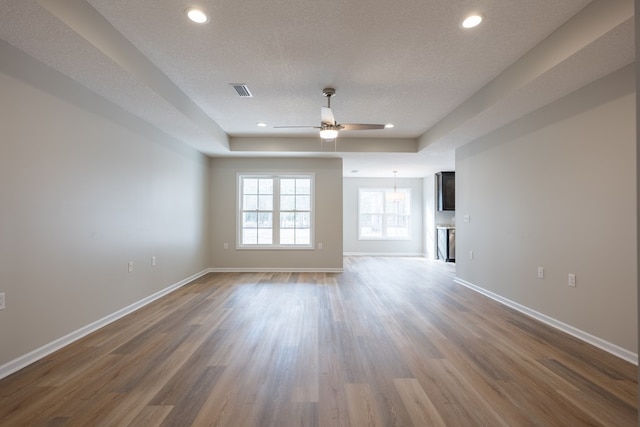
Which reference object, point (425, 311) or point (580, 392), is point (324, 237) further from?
point (580, 392)

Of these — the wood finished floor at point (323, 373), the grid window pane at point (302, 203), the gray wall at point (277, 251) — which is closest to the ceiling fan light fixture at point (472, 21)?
the wood finished floor at point (323, 373)

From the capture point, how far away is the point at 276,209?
6.43 meters

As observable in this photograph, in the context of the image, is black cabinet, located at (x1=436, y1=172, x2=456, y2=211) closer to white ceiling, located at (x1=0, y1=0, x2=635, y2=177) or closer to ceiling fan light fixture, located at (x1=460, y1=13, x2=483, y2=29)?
white ceiling, located at (x1=0, y1=0, x2=635, y2=177)

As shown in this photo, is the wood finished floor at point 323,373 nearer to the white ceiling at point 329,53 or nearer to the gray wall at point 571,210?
the gray wall at point 571,210

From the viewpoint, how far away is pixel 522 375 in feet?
7.07

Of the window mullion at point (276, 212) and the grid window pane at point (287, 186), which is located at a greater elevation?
the grid window pane at point (287, 186)

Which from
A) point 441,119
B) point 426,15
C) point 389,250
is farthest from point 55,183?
point 389,250

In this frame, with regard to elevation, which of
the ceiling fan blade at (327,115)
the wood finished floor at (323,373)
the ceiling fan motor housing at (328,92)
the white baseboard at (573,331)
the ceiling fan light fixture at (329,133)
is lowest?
the wood finished floor at (323,373)

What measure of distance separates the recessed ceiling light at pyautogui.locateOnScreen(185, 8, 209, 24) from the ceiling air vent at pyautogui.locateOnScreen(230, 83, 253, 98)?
3.54 ft

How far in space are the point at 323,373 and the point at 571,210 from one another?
2.94 meters

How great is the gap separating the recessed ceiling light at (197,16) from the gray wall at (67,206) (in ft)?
4.40

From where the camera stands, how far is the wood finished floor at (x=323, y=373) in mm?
1715

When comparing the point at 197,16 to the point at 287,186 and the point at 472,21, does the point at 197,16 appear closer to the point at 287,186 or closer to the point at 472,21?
the point at 472,21

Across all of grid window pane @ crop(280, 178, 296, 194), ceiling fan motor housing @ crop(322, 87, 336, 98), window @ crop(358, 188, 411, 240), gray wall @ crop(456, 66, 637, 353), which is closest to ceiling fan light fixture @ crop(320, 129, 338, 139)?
ceiling fan motor housing @ crop(322, 87, 336, 98)
